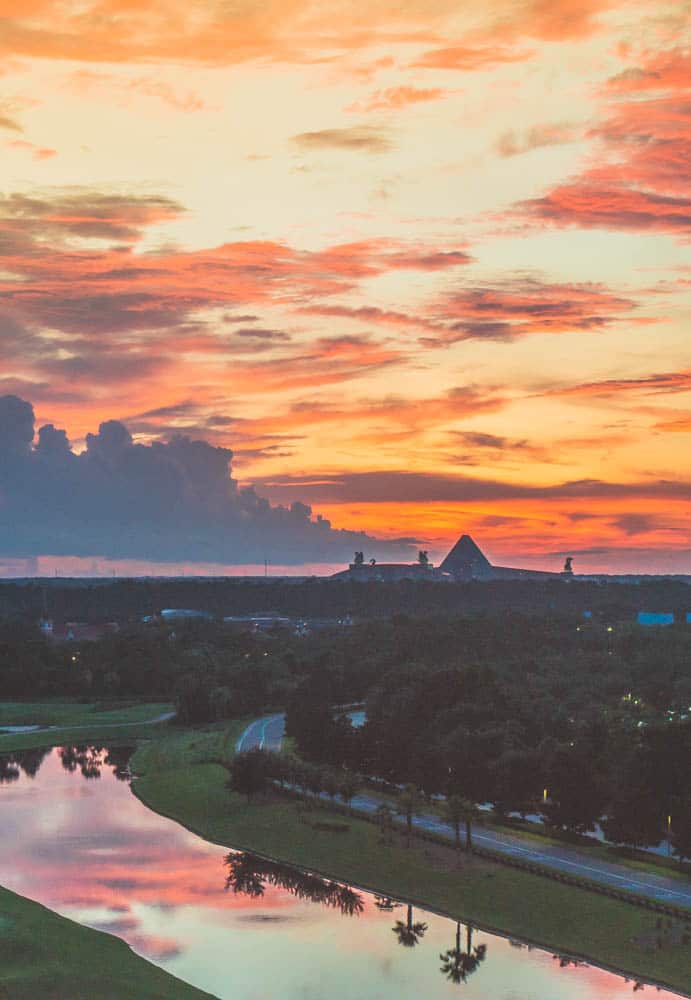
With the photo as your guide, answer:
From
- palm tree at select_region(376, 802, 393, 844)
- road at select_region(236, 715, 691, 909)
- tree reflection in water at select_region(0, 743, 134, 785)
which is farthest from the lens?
tree reflection in water at select_region(0, 743, 134, 785)

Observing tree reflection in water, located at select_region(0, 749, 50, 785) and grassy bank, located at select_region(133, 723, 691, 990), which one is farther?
tree reflection in water, located at select_region(0, 749, 50, 785)

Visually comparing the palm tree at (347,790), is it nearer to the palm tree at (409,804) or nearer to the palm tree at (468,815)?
the palm tree at (409,804)

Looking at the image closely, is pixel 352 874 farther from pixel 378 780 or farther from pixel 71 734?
pixel 71 734

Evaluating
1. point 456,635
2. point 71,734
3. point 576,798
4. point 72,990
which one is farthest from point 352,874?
point 456,635

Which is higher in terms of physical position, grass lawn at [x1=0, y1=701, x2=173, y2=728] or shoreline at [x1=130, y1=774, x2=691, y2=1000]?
grass lawn at [x1=0, y1=701, x2=173, y2=728]

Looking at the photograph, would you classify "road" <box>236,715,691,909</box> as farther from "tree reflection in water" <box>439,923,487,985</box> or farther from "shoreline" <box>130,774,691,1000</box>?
"tree reflection in water" <box>439,923,487,985</box>

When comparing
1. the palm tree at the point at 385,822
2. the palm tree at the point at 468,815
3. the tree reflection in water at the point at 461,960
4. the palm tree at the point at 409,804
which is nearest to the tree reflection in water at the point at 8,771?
the palm tree at the point at 385,822

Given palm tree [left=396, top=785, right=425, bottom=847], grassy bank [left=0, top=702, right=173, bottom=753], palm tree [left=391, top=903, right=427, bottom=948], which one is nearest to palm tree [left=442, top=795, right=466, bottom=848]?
palm tree [left=396, top=785, right=425, bottom=847]
